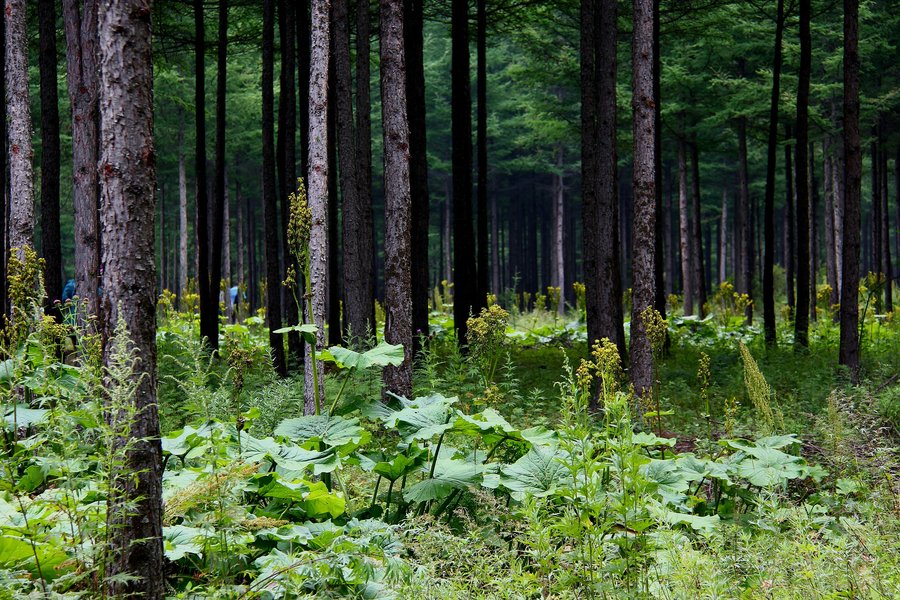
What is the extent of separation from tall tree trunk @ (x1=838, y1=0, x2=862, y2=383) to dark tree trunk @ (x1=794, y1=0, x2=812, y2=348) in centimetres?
198

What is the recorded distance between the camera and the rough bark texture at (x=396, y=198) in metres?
8.69

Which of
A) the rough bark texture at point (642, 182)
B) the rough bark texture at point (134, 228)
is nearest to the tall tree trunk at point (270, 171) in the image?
the rough bark texture at point (642, 182)

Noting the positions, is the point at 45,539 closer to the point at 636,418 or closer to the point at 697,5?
the point at 636,418

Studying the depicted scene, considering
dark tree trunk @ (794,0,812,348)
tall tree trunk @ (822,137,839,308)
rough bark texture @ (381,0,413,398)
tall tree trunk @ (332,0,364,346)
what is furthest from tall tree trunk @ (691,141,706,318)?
rough bark texture @ (381,0,413,398)

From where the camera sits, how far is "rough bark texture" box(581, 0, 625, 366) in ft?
36.1

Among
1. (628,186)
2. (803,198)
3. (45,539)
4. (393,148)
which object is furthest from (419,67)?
(628,186)

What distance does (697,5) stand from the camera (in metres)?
15.7

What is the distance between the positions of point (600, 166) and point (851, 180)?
3.81 metres

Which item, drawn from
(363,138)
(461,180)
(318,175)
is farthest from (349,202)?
(318,175)

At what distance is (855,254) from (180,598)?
1109 cm

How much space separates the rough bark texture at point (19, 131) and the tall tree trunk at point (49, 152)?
1644mm

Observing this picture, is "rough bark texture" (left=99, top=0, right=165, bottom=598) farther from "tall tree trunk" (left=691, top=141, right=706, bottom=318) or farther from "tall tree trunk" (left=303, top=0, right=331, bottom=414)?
"tall tree trunk" (left=691, top=141, right=706, bottom=318)

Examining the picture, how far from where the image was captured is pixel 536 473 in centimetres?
474

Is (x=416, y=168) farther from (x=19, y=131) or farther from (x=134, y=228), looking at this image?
(x=134, y=228)
